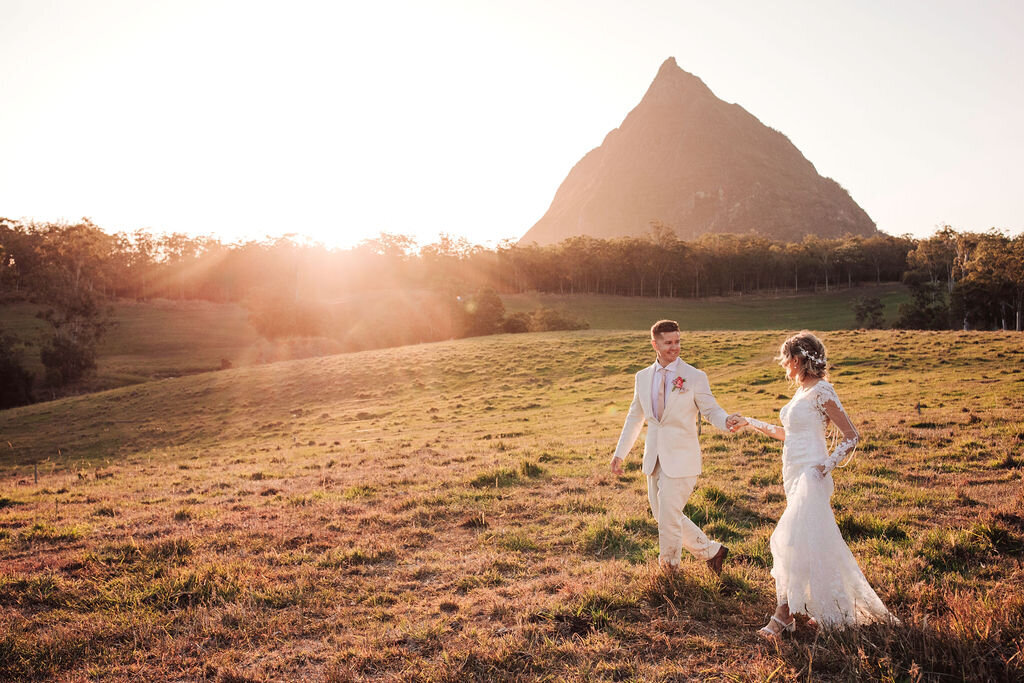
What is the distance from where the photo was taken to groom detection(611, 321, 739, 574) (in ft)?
21.4

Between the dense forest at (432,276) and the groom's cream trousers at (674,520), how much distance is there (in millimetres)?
57320

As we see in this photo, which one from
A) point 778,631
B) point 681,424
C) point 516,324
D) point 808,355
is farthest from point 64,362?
point 808,355

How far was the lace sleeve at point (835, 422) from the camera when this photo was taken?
5.13 m

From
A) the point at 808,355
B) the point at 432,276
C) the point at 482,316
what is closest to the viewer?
the point at 808,355

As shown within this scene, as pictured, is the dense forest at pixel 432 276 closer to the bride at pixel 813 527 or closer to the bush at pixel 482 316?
the bush at pixel 482 316

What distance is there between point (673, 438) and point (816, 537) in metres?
1.89

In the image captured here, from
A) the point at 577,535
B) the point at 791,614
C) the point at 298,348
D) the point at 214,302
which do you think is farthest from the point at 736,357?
the point at 214,302

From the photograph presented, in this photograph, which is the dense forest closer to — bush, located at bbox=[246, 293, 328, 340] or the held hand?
bush, located at bbox=[246, 293, 328, 340]

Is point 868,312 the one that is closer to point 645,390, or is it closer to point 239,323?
point 645,390

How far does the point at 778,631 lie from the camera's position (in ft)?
17.1

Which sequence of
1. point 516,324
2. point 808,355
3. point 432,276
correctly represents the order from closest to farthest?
point 808,355
point 516,324
point 432,276

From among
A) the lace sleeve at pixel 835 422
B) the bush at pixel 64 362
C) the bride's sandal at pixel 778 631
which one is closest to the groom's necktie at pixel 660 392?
the lace sleeve at pixel 835 422

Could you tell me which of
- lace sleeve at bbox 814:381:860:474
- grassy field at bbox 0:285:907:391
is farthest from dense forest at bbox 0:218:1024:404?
lace sleeve at bbox 814:381:860:474

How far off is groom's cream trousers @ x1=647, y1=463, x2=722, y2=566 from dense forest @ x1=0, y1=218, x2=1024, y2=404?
188 ft
